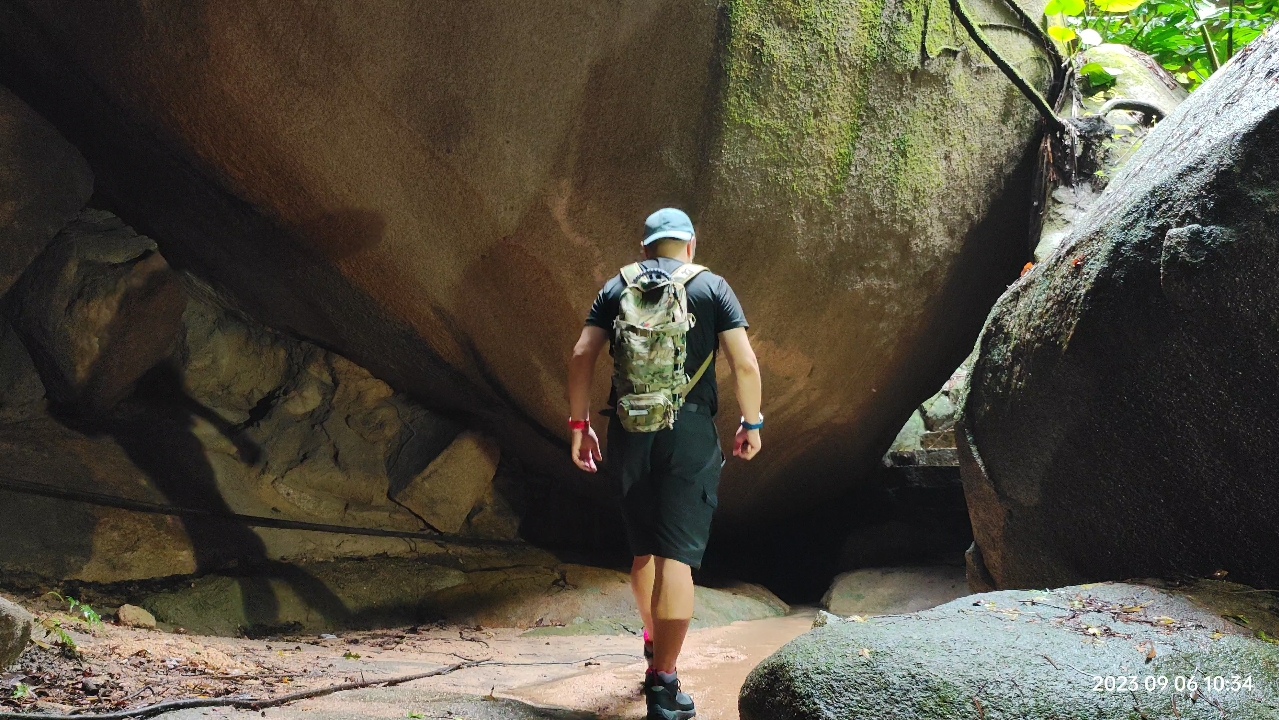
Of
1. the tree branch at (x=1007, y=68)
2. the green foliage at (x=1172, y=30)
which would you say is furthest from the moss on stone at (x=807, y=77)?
the green foliage at (x=1172, y=30)

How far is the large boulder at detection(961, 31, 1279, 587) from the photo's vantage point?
7.85 ft

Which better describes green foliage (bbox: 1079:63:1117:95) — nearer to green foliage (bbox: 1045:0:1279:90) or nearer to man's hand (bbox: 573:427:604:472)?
green foliage (bbox: 1045:0:1279:90)

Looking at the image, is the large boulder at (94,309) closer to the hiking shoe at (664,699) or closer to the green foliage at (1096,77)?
the hiking shoe at (664,699)

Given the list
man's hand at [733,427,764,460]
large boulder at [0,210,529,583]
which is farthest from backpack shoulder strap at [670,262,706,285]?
large boulder at [0,210,529,583]

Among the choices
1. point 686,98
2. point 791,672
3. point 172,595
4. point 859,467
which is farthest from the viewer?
point 859,467

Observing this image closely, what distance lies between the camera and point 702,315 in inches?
106

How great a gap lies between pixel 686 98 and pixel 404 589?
3068 mm

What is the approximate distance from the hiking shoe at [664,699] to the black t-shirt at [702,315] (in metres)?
0.84

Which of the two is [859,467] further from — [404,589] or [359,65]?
[359,65]

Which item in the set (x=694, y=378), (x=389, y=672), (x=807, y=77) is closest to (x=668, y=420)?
(x=694, y=378)

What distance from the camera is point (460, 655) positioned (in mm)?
3652

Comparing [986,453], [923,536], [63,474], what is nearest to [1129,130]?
[986,453]

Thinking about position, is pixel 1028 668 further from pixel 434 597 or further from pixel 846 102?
pixel 434 597

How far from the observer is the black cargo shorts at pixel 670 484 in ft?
8.44
